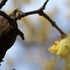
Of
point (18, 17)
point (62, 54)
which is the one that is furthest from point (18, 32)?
point (62, 54)

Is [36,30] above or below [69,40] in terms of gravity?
above

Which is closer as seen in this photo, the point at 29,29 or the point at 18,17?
the point at 18,17

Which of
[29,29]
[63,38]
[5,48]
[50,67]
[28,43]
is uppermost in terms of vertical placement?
[29,29]

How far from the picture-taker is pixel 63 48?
2.87ft

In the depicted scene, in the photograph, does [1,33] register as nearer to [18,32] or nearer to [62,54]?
[18,32]

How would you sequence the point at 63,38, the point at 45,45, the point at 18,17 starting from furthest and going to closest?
the point at 45,45, the point at 63,38, the point at 18,17

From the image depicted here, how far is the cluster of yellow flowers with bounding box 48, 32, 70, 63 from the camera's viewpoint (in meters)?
0.86

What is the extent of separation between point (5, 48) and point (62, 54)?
0.17m

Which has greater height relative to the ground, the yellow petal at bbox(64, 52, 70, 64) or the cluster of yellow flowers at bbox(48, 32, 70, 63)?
the cluster of yellow flowers at bbox(48, 32, 70, 63)

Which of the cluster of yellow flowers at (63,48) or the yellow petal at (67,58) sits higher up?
the cluster of yellow flowers at (63,48)

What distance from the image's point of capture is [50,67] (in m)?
3.28

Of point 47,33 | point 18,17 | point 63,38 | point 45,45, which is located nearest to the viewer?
point 18,17

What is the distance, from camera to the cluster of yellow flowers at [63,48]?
86cm

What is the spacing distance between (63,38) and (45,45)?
91.2 inches
